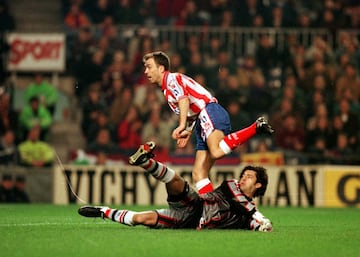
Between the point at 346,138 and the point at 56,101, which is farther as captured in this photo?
the point at 56,101

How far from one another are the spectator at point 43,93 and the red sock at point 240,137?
28.0 ft

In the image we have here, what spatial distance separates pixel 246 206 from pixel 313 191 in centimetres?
752

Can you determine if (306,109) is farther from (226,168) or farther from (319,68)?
(226,168)

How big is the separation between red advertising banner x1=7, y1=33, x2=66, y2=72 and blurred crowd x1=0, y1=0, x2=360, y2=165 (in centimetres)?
28

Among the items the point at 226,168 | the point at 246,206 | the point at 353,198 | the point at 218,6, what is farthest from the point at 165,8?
the point at 246,206

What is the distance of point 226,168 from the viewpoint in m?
16.8

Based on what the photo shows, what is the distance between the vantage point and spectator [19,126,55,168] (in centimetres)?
1730

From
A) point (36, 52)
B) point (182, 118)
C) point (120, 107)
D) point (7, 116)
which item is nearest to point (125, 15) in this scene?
point (36, 52)

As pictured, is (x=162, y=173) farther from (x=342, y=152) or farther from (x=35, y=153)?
(x=342, y=152)

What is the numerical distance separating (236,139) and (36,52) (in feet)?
33.1

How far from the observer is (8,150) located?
17.6m

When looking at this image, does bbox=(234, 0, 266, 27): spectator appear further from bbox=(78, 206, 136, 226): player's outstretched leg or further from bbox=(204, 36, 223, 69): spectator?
bbox=(78, 206, 136, 226): player's outstretched leg

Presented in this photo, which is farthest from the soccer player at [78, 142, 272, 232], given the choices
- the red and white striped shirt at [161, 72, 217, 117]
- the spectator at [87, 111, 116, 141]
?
the spectator at [87, 111, 116, 141]

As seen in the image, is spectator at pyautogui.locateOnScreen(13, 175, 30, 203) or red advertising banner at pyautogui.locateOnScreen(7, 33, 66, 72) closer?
spectator at pyautogui.locateOnScreen(13, 175, 30, 203)
